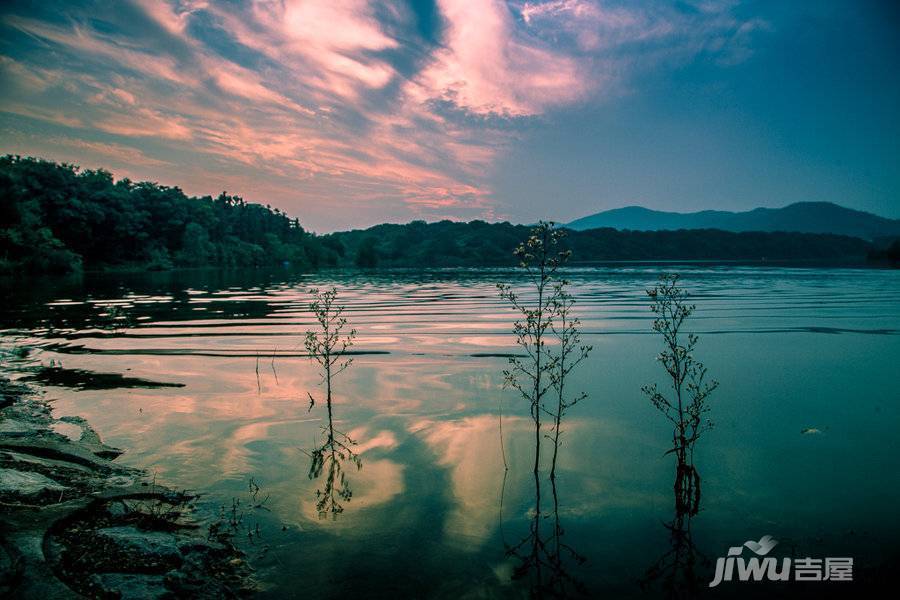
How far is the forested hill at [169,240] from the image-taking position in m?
76.3

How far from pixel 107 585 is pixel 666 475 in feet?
25.1

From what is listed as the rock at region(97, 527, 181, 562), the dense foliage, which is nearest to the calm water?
the rock at region(97, 527, 181, 562)

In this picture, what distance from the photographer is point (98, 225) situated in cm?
11694

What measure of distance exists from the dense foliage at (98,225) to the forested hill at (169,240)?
0.19 meters

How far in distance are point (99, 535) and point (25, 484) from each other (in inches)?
67.8

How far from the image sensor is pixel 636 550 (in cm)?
601

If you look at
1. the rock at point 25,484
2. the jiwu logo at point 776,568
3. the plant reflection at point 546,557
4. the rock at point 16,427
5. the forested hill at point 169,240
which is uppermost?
the forested hill at point 169,240

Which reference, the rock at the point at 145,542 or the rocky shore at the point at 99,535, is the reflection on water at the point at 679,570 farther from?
the rock at the point at 145,542

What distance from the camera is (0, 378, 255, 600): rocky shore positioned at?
14.5ft

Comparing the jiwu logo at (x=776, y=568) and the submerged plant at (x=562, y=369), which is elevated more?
the submerged plant at (x=562, y=369)

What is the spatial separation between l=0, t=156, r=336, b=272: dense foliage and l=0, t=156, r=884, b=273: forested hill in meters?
0.19

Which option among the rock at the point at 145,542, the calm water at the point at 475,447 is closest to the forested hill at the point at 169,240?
the calm water at the point at 475,447

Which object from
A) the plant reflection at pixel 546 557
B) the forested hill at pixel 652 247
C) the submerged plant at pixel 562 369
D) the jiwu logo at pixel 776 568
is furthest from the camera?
the forested hill at pixel 652 247

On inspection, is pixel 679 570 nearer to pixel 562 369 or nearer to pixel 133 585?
pixel 562 369
